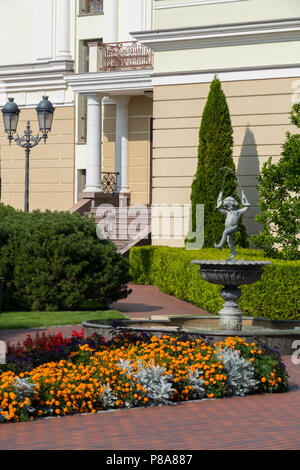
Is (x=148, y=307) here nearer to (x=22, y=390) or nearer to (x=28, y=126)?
(x=28, y=126)

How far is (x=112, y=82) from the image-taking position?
29.3 metres

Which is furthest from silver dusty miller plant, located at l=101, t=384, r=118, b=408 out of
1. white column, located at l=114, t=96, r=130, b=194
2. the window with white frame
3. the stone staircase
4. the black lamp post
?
the window with white frame

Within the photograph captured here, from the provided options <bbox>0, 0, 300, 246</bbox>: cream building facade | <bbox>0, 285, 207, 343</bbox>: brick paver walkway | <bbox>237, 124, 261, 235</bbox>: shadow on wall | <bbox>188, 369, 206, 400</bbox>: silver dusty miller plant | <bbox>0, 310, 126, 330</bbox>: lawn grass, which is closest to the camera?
<bbox>188, 369, 206, 400</bbox>: silver dusty miller plant

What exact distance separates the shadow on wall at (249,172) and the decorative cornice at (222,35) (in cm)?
231

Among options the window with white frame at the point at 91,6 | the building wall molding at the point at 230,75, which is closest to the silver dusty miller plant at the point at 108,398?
the building wall molding at the point at 230,75

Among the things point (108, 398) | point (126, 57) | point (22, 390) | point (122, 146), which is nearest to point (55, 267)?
point (108, 398)

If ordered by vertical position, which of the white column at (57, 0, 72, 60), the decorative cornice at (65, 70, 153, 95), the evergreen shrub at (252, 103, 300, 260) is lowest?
the evergreen shrub at (252, 103, 300, 260)

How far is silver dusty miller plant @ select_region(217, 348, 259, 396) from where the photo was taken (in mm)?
10180

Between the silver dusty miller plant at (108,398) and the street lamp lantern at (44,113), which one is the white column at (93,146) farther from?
the silver dusty miller plant at (108,398)

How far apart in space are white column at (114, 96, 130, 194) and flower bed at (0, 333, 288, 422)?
20526mm

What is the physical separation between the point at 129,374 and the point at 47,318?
714 cm

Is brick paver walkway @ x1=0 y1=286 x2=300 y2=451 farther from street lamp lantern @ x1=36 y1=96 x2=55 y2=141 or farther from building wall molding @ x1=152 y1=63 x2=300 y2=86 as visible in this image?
building wall molding @ x1=152 y1=63 x2=300 y2=86

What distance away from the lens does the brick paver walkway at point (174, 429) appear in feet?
25.0
